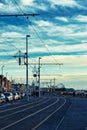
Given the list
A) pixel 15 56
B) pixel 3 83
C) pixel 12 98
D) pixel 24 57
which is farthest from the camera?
pixel 3 83

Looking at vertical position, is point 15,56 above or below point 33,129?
above

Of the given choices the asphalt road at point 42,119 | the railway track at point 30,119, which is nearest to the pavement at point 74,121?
the asphalt road at point 42,119

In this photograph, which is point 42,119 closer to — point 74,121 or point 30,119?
point 30,119

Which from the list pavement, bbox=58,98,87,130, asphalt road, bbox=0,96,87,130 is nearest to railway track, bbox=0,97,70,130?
asphalt road, bbox=0,96,87,130

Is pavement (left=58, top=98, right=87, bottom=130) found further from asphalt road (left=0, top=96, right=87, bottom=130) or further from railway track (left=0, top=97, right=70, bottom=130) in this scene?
railway track (left=0, top=97, right=70, bottom=130)

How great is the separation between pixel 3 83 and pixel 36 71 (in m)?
54.4

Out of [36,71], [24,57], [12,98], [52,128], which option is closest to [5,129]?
[52,128]

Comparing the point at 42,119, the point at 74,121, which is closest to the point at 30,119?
the point at 42,119

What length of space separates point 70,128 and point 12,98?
57735 mm

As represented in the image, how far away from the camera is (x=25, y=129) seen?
24109 millimetres

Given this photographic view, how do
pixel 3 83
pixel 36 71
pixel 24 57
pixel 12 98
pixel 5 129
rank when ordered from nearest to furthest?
pixel 5 129 → pixel 24 57 → pixel 12 98 → pixel 36 71 → pixel 3 83

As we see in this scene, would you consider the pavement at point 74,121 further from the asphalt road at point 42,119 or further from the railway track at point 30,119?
the railway track at point 30,119

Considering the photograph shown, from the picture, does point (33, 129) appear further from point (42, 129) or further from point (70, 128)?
point (70, 128)

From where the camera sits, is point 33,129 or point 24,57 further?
point 24,57
